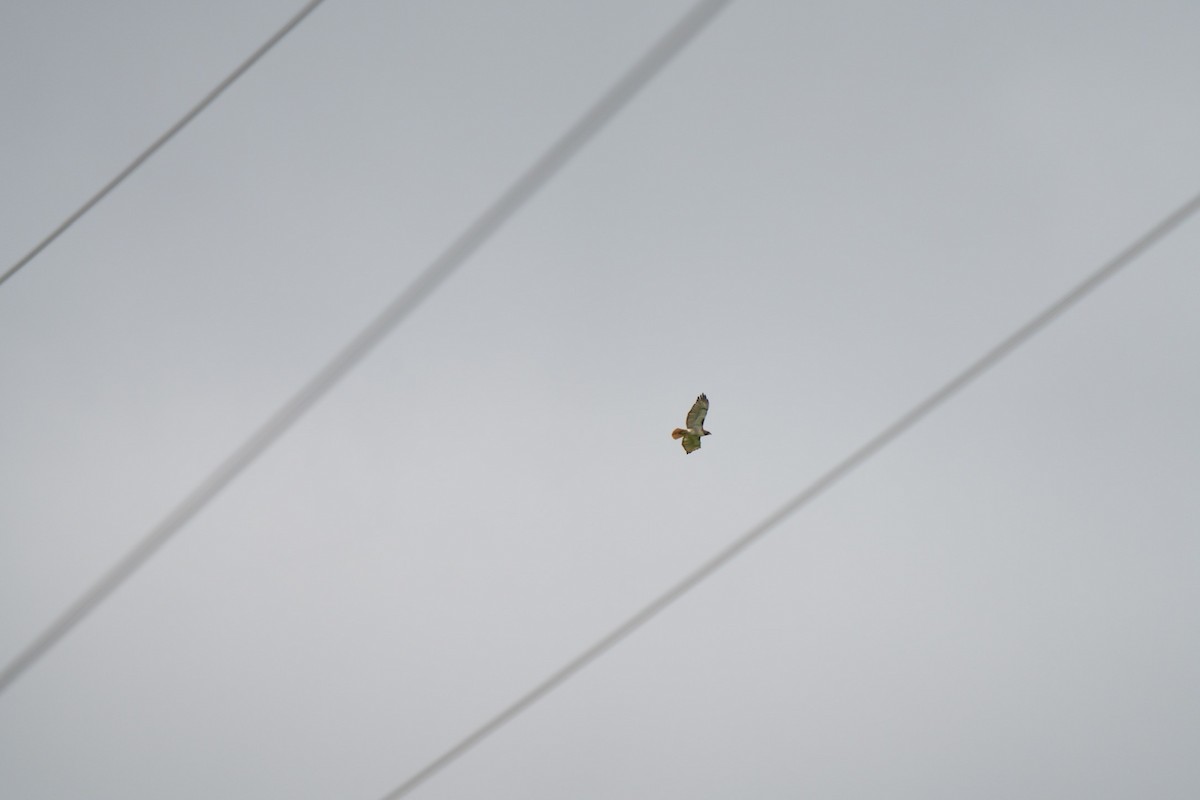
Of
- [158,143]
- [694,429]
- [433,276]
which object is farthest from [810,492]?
[158,143]

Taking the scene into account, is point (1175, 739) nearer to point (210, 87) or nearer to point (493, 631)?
point (493, 631)

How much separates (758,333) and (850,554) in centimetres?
21

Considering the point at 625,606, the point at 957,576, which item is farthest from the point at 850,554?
the point at 625,606

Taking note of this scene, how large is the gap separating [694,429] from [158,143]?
1.69ft

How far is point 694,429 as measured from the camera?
0.82 m

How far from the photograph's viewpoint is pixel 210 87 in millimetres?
806

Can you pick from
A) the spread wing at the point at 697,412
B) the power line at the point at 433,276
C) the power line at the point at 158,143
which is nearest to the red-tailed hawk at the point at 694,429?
the spread wing at the point at 697,412

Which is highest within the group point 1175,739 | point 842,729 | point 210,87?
point 210,87

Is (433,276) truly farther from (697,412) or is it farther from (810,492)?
(810,492)

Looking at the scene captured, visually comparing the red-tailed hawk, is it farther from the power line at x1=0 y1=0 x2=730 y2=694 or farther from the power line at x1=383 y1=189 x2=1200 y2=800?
the power line at x1=0 y1=0 x2=730 y2=694

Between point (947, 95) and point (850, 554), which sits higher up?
point (947, 95)

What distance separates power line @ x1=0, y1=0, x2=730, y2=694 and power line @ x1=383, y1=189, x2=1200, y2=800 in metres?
0.31

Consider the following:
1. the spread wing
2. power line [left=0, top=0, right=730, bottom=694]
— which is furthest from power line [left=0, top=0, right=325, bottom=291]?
the spread wing

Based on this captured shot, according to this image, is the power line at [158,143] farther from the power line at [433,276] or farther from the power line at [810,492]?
the power line at [810,492]
